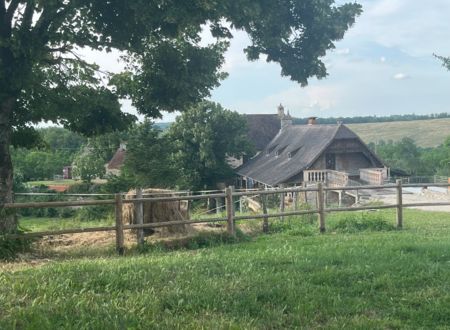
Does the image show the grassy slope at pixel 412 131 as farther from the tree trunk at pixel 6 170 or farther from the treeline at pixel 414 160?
the tree trunk at pixel 6 170

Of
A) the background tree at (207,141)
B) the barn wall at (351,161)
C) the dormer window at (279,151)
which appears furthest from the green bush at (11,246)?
the dormer window at (279,151)

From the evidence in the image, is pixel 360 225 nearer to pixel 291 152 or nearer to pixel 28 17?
pixel 28 17

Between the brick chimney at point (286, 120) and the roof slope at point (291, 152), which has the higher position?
the brick chimney at point (286, 120)

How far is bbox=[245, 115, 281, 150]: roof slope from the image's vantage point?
65.2 m

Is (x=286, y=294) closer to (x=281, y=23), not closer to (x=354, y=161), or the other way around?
(x=281, y=23)

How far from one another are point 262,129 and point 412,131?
68.0 metres

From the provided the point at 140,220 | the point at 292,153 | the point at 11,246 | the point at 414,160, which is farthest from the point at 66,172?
the point at 11,246

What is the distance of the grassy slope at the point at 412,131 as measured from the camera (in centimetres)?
11531

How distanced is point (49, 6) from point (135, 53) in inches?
105

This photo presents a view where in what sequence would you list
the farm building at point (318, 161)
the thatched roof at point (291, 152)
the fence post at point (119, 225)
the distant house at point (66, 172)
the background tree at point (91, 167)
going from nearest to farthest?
the fence post at point (119, 225)
the farm building at point (318, 161)
the thatched roof at point (291, 152)
the background tree at point (91, 167)
the distant house at point (66, 172)

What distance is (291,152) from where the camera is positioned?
53125mm

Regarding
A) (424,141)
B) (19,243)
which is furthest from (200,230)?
(424,141)

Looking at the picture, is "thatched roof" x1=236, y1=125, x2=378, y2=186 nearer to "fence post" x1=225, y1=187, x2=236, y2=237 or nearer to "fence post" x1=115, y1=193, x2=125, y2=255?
"fence post" x1=225, y1=187, x2=236, y2=237

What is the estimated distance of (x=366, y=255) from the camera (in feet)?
29.2
